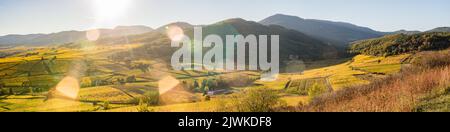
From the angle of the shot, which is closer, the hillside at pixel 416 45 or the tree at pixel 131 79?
the tree at pixel 131 79

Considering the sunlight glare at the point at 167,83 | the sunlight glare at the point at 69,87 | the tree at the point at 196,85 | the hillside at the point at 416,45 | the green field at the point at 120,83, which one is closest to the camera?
the green field at the point at 120,83

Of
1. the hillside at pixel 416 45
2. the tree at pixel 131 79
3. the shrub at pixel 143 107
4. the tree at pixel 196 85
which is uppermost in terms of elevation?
the hillside at pixel 416 45

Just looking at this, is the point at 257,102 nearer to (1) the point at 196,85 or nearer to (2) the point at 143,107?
(2) the point at 143,107

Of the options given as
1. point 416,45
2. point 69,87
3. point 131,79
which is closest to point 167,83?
point 131,79

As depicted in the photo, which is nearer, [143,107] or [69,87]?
[143,107]

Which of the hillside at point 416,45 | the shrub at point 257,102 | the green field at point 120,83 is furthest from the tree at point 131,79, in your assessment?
the shrub at point 257,102

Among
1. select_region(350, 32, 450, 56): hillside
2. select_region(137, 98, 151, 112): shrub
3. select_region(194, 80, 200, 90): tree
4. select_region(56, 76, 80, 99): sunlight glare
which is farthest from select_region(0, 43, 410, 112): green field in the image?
select_region(350, 32, 450, 56): hillside

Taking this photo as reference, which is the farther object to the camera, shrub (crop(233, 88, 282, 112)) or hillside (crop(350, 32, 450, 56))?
hillside (crop(350, 32, 450, 56))

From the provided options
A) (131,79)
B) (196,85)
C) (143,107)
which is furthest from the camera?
(131,79)

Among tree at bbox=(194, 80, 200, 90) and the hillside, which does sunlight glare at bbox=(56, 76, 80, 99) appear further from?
the hillside

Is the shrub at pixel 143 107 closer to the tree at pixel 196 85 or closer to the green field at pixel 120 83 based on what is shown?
the green field at pixel 120 83

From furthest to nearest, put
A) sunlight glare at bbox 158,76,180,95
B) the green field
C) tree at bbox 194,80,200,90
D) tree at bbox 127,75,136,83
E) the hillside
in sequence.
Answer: the hillside < tree at bbox 127,75,136,83 < tree at bbox 194,80,200,90 < sunlight glare at bbox 158,76,180,95 < the green field

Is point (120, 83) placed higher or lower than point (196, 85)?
higher
